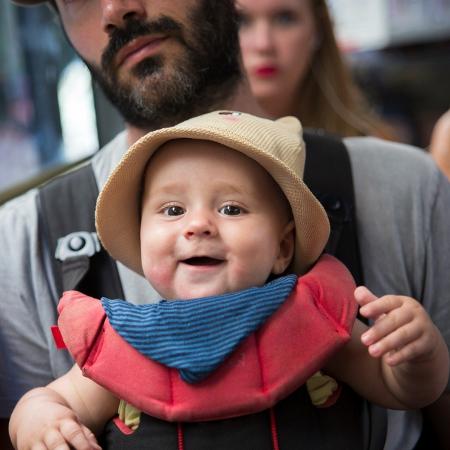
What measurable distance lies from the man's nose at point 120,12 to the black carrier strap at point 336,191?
42 centimetres

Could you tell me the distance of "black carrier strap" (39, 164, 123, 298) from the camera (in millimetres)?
1485

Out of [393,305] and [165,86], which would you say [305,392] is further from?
[165,86]

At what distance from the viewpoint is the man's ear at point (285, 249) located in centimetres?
133

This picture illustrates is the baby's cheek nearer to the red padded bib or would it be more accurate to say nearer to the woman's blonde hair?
the red padded bib

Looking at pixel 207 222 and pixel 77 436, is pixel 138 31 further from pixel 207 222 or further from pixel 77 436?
pixel 77 436

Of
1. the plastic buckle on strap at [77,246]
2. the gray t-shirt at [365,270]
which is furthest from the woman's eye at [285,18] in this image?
the plastic buckle on strap at [77,246]

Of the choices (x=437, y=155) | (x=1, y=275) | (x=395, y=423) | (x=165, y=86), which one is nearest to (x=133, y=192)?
(x=165, y=86)

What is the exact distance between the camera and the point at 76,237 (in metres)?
1.52

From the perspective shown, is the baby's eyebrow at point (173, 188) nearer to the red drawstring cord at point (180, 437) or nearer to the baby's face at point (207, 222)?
the baby's face at point (207, 222)

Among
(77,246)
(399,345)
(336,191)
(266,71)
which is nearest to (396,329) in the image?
(399,345)

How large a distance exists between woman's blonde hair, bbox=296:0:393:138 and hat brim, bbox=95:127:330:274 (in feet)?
5.05

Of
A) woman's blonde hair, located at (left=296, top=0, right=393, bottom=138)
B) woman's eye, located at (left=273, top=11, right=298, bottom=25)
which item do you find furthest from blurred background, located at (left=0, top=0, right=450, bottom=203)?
woman's eye, located at (left=273, top=11, right=298, bottom=25)

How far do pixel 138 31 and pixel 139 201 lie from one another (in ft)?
1.20

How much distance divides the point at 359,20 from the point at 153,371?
4269mm
